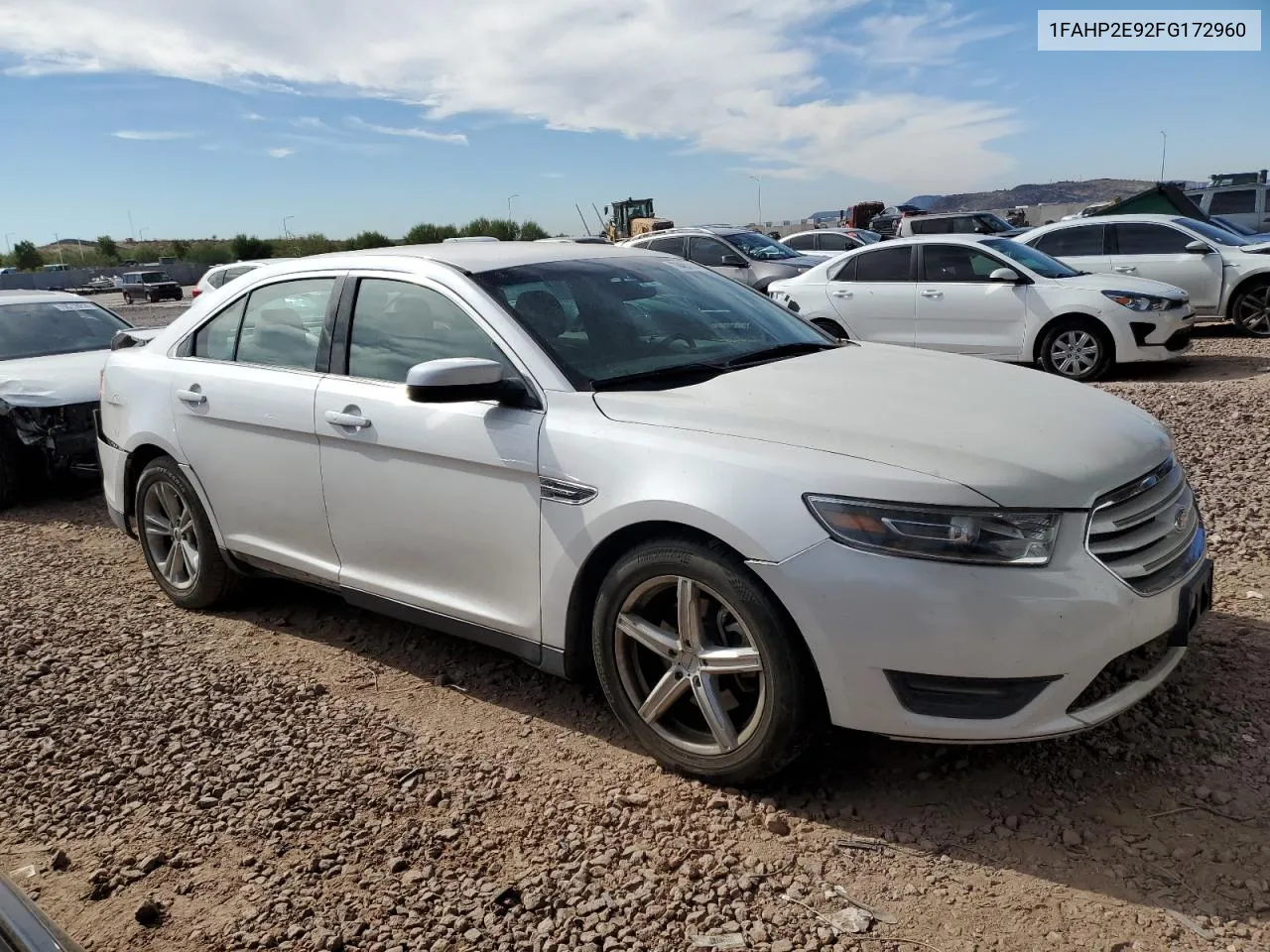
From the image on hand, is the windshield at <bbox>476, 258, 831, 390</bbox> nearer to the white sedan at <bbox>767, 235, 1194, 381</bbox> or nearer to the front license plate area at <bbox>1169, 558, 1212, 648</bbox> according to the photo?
the front license plate area at <bbox>1169, 558, 1212, 648</bbox>

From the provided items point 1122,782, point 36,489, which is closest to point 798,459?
point 1122,782

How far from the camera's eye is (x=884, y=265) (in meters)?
11.2

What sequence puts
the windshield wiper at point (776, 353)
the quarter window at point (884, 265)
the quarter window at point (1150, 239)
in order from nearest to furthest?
the windshield wiper at point (776, 353) → the quarter window at point (884, 265) → the quarter window at point (1150, 239)

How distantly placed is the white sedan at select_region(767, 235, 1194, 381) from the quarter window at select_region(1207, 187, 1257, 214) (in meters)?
15.6

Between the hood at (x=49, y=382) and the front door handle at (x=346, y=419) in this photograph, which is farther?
the hood at (x=49, y=382)

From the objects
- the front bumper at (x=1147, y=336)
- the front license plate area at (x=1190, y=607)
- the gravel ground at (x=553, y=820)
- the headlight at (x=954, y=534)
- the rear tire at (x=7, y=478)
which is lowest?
the gravel ground at (x=553, y=820)

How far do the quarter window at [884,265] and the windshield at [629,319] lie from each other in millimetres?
7069

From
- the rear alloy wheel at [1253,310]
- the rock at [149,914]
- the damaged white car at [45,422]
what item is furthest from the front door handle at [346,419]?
the rear alloy wheel at [1253,310]

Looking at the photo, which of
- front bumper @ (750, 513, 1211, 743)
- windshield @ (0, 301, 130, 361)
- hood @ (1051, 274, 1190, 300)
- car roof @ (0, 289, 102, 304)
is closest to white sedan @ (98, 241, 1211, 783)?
front bumper @ (750, 513, 1211, 743)

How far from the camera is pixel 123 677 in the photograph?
424 cm

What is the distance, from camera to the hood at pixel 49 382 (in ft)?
24.5

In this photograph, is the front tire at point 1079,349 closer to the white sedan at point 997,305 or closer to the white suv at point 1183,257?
the white sedan at point 997,305

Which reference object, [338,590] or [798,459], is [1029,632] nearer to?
[798,459]

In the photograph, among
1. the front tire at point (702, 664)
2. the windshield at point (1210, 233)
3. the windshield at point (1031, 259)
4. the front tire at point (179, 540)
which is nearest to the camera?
the front tire at point (702, 664)
